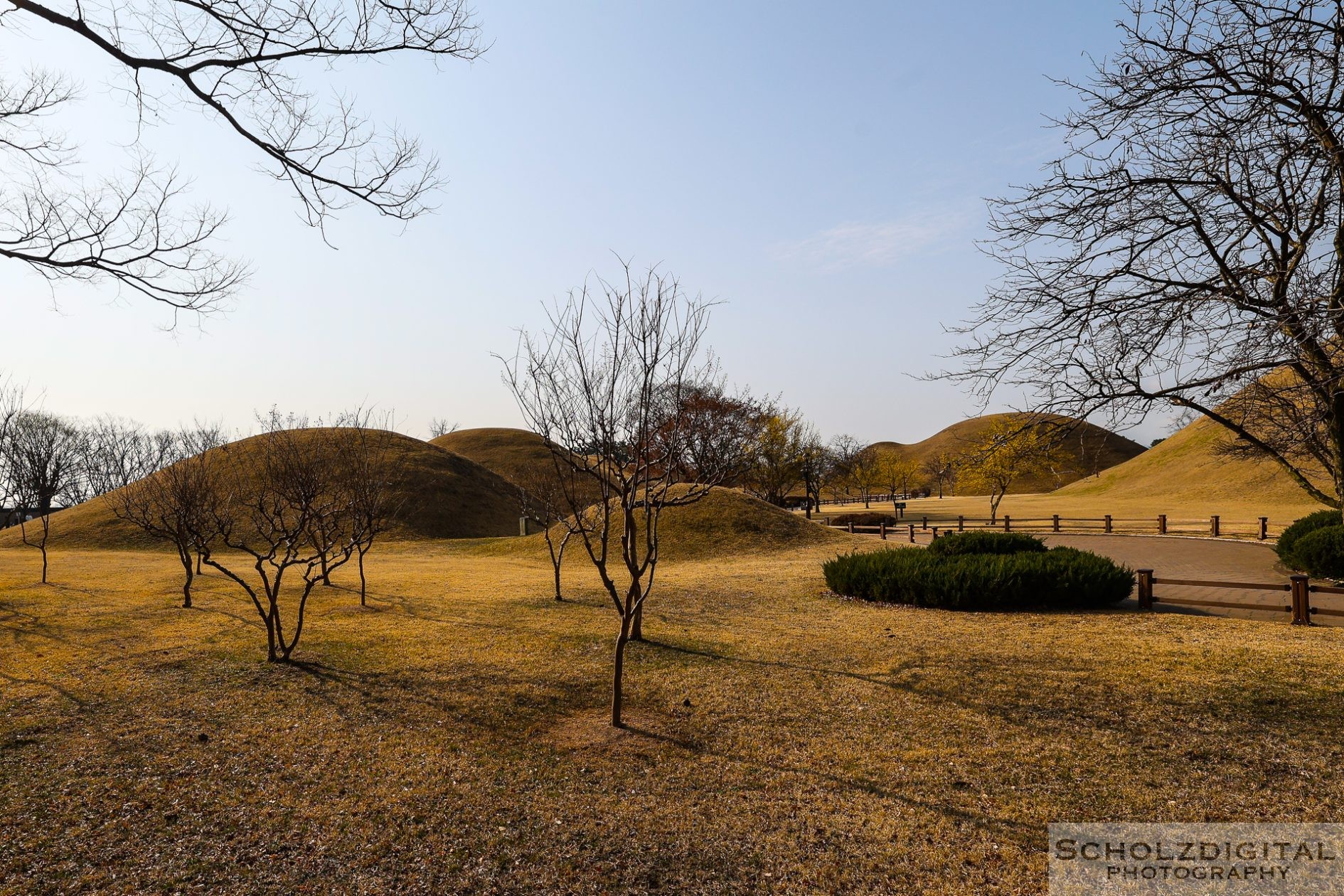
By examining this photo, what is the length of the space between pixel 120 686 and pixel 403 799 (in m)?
5.93

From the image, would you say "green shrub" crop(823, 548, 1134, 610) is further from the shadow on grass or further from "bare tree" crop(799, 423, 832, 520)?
"bare tree" crop(799, 423, 832, 520)

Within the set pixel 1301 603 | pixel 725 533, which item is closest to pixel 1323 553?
pixel 1301 603

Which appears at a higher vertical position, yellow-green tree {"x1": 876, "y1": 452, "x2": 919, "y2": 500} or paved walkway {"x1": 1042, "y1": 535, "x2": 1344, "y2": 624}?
yellow-green tree {"x1": 876, "y1": 452, "x2": 919, "y2": 500}

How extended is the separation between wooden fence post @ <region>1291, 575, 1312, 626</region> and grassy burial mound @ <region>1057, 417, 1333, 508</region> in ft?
114

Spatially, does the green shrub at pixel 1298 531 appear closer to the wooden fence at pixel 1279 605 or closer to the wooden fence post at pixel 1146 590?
the wooden fence at pixel 1279 605

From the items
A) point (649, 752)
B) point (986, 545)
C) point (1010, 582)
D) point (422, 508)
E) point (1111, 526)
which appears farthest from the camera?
point (422, 508)

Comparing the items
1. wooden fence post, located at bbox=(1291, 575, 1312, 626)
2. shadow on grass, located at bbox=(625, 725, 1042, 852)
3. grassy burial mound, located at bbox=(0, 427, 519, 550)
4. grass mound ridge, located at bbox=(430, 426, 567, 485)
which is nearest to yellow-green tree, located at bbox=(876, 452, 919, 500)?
grass mound ridge, located at bbox=(430, 426, 567, 485)

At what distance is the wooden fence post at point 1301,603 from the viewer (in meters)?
11.6

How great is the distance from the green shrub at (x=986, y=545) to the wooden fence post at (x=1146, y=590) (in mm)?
3339

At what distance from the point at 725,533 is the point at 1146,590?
16822 millimetres

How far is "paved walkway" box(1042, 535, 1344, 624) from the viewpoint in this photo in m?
13.6

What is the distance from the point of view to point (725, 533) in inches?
1130

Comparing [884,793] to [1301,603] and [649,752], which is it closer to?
[649,752]

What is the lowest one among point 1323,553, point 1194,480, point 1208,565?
point 1208,565
